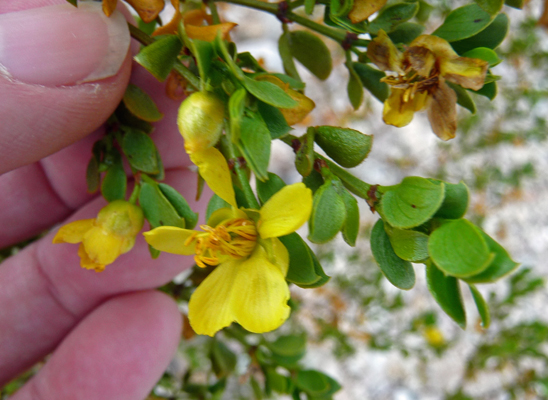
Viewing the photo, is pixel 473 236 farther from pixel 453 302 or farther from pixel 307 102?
pixel 307 102

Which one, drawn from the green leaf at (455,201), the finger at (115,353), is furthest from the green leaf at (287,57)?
the finger at (115,353)

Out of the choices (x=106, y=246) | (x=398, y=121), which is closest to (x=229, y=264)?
(x=106, y=246)

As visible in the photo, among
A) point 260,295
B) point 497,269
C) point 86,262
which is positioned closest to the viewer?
point 497,269

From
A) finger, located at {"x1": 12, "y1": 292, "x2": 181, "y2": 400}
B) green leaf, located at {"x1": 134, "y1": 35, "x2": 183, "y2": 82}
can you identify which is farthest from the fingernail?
finger, located at {"x1": 12, "y1": 292, "x2": 181, "y2": 400}

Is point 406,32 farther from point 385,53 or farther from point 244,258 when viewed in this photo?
point 244,258

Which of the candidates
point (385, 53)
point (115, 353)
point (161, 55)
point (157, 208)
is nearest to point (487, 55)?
point (385, 53)

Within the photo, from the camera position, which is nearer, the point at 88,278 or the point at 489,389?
the point at 88,278
